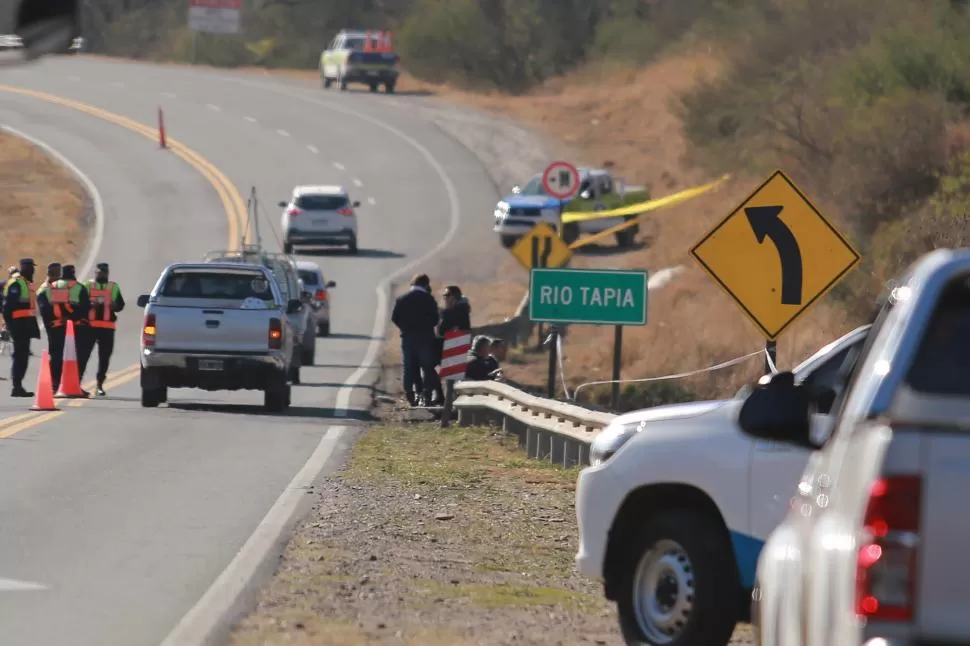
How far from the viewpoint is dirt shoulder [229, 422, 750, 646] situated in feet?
30.8

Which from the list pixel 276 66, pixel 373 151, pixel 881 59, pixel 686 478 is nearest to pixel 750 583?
pixel 686 478

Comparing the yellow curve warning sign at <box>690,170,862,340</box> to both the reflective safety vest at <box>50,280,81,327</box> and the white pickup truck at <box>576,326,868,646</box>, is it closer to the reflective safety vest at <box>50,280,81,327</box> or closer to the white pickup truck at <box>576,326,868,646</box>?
the white pickup truck at <box>576,326,868,646</box>

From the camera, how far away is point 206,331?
23.0 metres

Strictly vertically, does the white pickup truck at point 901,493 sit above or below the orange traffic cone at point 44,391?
above

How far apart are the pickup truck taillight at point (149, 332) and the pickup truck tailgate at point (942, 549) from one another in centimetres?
1947

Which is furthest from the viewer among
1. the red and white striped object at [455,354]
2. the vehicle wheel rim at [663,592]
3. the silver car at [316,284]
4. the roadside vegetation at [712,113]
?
the silver car at [316,284]

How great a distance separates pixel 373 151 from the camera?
6750 centimetres

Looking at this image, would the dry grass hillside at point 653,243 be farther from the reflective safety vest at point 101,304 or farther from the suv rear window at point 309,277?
the reflective safety vest at point 101,304

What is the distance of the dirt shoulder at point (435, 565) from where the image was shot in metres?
9.39

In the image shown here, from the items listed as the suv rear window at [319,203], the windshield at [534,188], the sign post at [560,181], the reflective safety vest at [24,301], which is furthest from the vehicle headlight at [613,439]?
the suv rear window at [319,203]

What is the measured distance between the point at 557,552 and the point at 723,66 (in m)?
47.4

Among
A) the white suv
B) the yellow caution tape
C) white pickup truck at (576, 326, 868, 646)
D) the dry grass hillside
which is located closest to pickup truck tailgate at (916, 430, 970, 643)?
white pickup truck at (576, 326, 868, 646)

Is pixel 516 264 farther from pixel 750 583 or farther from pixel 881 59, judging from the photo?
pixel 750 583

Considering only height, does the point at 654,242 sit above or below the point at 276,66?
below
